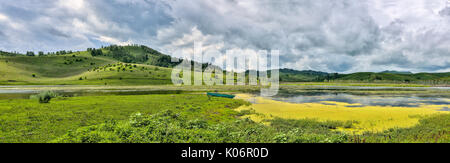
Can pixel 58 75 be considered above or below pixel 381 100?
above

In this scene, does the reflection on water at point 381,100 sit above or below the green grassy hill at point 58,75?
below

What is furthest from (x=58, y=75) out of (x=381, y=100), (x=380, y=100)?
(x=381, y=100)

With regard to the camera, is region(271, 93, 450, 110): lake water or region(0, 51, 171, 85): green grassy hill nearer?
region(271, 93, 450, 110): lake water

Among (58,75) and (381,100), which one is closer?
(381,100)

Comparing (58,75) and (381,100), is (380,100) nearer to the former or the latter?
(381,100)

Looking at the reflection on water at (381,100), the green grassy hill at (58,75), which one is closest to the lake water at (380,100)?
the reflection on water at (381,100)

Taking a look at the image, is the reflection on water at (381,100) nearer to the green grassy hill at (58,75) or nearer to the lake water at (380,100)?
the lake water at (380,100)

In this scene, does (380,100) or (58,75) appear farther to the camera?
(58,75)

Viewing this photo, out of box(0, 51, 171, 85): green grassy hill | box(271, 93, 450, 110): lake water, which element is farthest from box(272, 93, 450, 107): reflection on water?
box(0, 51, 171, 85): green grassy hill

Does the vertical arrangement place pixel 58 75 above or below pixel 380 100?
above

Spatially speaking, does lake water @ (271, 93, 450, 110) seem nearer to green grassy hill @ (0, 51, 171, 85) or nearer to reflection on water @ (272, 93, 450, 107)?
reflection on water @ (272, 93, 450, 107)

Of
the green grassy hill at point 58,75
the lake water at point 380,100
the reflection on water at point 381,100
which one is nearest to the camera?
the lake water at point 380,100
